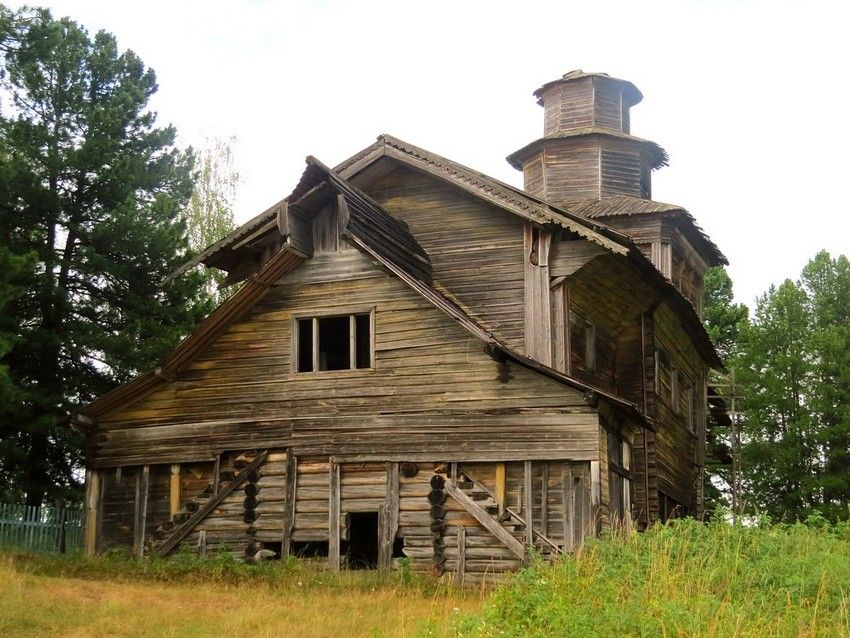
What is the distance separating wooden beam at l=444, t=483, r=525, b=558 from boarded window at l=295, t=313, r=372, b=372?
3002 mm

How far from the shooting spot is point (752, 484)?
4416 centimetres

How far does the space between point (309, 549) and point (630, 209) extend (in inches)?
530

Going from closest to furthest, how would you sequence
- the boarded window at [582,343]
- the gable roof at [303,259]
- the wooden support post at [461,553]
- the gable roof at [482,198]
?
the wooden support post at [461,553] < the gable roof at [303,259] < the gable roof at [482,198] < the boarded window at [582,343]

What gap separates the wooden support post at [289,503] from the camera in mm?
22266

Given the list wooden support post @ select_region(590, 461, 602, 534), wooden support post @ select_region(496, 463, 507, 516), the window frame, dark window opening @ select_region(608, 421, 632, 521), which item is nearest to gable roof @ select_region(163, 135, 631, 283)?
the window frame

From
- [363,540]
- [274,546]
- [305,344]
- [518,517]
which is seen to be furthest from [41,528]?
[518,517]

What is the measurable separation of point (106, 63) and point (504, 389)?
49.4ft

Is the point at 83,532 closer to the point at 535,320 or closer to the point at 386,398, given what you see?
the point at 386,398

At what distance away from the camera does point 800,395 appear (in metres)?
44.0

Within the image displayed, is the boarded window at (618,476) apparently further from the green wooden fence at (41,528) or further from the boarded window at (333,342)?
the green wooden fence at (41,528)

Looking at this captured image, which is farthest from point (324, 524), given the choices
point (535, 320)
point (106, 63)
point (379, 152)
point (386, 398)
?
point (106, 63)

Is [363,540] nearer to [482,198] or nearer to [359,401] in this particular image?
[359,401]

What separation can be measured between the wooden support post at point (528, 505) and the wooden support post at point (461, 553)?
1169 millimetres

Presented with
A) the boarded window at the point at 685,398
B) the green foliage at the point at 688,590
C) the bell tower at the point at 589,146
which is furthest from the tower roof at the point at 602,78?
the green foliage at the point at 688,590
